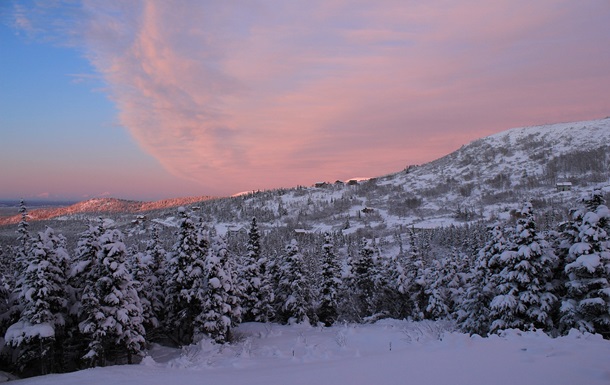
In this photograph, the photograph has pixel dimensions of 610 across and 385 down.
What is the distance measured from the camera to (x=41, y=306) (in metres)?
20.1

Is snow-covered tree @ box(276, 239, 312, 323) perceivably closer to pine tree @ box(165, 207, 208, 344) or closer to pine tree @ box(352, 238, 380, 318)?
pine tree @ box(352, 238, 380, 318)

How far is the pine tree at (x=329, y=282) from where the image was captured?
38.2m

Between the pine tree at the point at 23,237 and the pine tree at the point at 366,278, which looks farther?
the pine tree at the point at 366,278

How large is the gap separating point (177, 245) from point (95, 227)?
6.40 m

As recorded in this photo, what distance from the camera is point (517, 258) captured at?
830 inches

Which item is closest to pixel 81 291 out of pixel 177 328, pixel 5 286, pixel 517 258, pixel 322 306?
pixel 5 286

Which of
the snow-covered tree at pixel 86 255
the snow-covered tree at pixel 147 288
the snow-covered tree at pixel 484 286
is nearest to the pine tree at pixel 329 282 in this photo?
the snow-covered tree at pixel 484 286

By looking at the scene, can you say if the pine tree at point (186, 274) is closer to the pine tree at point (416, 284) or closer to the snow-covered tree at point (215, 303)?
the snow-covered tree at point (215, 303)

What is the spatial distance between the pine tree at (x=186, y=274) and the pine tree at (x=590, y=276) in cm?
2357

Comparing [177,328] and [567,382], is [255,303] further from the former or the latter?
[567,382]

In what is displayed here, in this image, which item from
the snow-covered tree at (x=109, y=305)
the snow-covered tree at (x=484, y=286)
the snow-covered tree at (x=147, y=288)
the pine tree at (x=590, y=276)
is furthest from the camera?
the snow-covered tree at (x=147, y=288)

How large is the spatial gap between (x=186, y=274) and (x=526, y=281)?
75.6 ft

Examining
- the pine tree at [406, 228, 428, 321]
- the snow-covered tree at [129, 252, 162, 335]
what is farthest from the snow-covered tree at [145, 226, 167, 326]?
the pine tree at [406, 228, 428, 321]

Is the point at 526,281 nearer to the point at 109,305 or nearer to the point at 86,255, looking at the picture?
the point at 109,305
